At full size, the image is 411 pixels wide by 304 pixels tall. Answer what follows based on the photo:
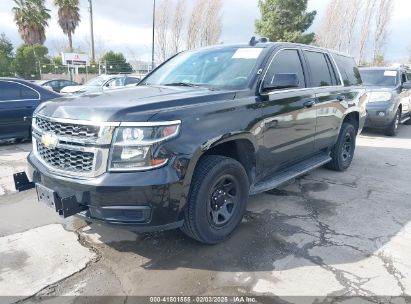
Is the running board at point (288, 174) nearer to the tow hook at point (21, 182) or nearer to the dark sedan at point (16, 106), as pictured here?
the tow hook at point (21, 182)

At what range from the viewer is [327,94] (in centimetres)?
502

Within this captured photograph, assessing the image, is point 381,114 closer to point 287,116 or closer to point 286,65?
point 286,65

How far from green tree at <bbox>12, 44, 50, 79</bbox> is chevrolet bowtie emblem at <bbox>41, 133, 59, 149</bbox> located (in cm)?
3376

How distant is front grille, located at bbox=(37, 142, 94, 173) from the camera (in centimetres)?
283

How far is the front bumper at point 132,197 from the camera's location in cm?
270

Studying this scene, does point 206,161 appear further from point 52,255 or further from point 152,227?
point 52,255

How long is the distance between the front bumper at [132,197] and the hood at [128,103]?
47 centimetres

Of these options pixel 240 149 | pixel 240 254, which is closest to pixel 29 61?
pixel 240 149

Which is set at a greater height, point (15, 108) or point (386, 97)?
point (386, 97)

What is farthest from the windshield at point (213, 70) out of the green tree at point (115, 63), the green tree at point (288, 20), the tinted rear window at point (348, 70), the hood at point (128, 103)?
the green tree at point (115, 63)

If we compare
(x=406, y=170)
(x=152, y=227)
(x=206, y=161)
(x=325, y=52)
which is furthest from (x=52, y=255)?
(x=406, y=170)

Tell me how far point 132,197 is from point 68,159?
0.71 meters

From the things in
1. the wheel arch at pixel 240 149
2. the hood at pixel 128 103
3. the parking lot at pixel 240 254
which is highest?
the hood at pixel 128 103

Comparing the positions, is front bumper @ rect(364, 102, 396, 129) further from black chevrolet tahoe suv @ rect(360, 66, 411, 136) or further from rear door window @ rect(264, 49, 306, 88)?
rear door window @ rect(264, 49, 306, 88)
